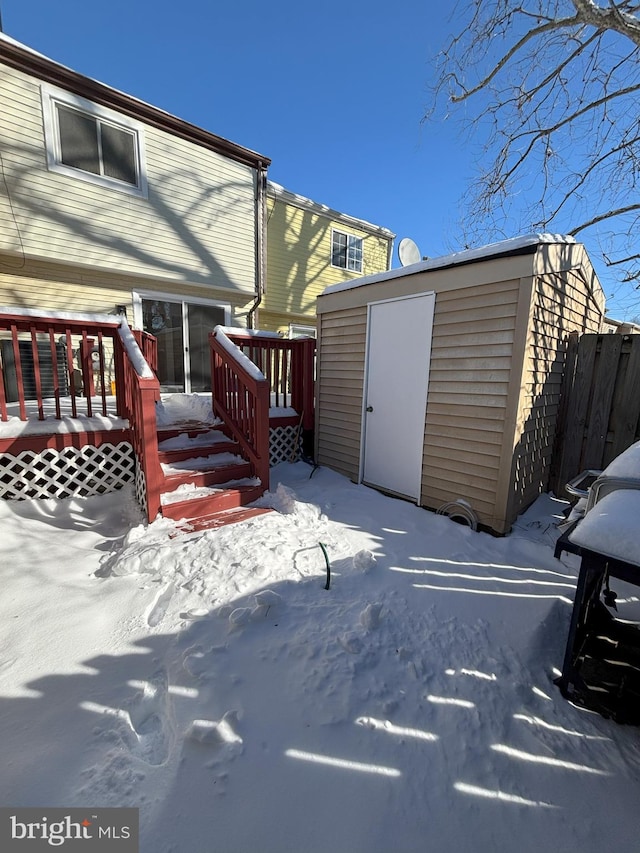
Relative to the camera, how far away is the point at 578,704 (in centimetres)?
169

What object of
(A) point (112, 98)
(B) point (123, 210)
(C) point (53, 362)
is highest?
(A) point (112, 98)

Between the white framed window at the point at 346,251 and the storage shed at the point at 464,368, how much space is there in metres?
5.76

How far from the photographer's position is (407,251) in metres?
5.79

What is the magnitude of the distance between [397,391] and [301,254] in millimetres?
6467

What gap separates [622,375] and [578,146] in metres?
4.24

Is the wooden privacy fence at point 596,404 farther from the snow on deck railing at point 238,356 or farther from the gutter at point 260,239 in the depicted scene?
the gutter at point 260,239

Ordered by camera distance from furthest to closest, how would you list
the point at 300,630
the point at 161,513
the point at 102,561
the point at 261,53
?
the point at 261,53, the point at 161,513, the point at 102,561, the point at 300,630

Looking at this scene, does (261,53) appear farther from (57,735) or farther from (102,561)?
(57,735)

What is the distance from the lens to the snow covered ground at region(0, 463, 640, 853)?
1202 millimetres

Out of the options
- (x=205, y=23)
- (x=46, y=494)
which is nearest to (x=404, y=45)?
(x=205, y=23)

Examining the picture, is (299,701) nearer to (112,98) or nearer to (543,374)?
(543,374)

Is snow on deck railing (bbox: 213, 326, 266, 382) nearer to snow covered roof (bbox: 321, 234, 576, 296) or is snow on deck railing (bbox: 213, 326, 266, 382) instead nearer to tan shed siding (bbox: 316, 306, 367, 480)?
tan shed siding (bbox: 316, 306, 367, 480)

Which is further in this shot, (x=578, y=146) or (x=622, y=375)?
(x=578, y=146)

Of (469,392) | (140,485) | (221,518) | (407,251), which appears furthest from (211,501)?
(407,251)
